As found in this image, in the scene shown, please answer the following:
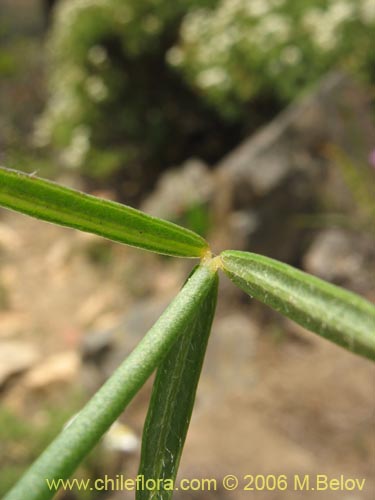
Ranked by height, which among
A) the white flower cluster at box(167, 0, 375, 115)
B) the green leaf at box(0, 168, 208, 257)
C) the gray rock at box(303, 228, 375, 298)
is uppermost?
the white flower cluster at box(167, 0, 375, 115)

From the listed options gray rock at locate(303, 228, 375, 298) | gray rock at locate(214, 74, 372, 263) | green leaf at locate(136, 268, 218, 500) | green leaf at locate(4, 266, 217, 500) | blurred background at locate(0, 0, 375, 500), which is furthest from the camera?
gray rock at locate(214, 74, 372, 263)

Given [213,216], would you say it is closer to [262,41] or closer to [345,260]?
[345,260]

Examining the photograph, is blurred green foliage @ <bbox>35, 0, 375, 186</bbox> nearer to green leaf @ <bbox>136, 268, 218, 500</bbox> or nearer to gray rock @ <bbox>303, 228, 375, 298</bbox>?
gray rock @ <bbox>303, 228, 375, 298</bbox>

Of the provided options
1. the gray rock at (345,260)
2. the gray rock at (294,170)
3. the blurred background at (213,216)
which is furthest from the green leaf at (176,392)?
the gray rock at (294,170)

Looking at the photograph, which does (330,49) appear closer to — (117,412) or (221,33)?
(221,33)

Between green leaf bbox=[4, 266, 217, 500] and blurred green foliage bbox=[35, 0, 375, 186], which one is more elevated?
blurred green foliage bbox=[35, 0, 375, 186]

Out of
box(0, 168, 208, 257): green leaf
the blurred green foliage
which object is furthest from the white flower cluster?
box(0, 168, 208, 257): green leaf

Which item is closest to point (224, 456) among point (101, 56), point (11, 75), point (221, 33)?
point (221, 33)

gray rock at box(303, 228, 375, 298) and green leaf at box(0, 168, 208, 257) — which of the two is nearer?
green leaf at box(0, 168, 208, 257)
